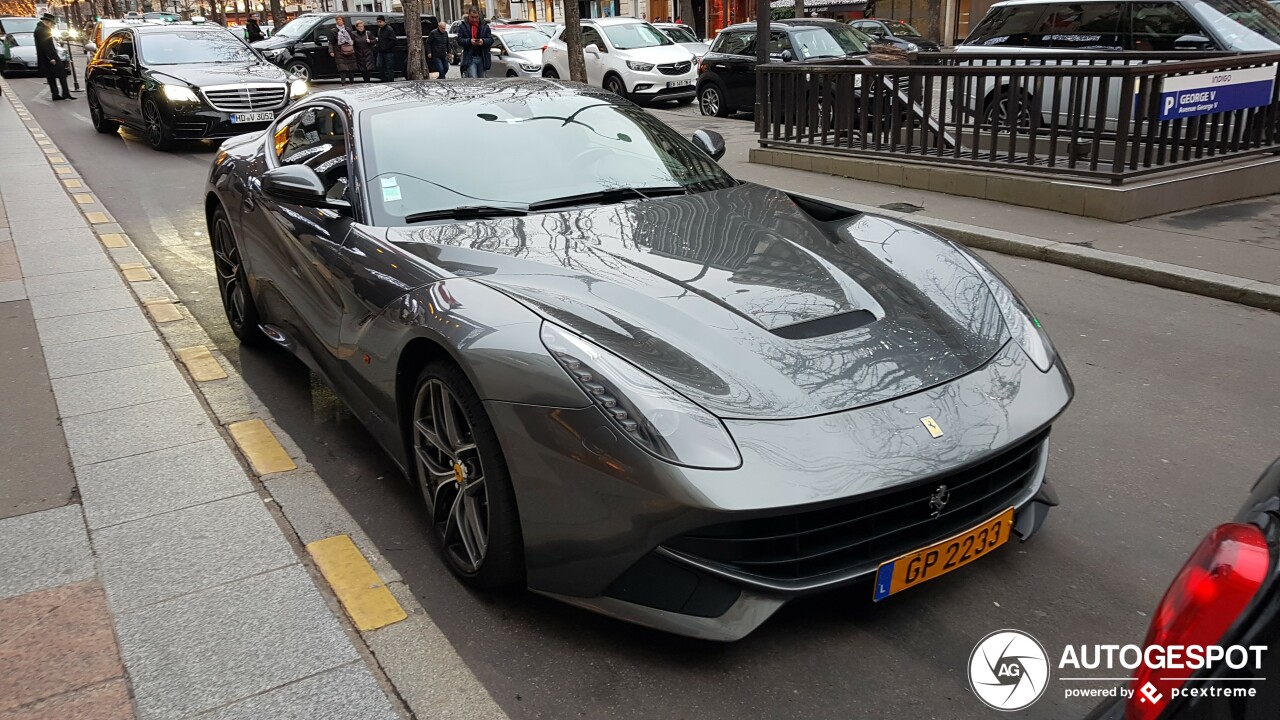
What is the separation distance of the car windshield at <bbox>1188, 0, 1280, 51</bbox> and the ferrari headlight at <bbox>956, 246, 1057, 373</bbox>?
29.9ft

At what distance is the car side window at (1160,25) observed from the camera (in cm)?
1099

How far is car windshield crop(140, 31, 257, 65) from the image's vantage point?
15.0 meters

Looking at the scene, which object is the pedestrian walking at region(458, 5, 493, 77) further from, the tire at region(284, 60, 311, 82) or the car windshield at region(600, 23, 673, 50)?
the tire at region(284, 60, 311, 82)

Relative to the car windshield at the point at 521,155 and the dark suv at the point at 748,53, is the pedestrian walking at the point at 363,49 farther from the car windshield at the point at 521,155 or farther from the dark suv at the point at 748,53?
the car windshield at the point at 521,155

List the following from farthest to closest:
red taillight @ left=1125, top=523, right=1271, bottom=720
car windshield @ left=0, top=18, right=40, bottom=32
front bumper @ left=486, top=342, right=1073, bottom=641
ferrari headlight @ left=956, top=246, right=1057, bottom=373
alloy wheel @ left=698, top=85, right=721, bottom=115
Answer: car windshield @ left=0, top=18, right=40, bottom=32, alloy wheel @ left=698, top=85, right=721, bottom=115, ferrari headlight @ left=956, top=246, right=1057, bottom=373, front bumper @ left=486, top=342, right=1073, bottom=641, red taillight @ left=1125, top=523, right=1271, bottom=720

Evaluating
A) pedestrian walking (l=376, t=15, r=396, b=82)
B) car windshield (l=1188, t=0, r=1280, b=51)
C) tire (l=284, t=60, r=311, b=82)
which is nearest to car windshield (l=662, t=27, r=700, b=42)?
pedestrian walking (l=376, t=15, r=396, b=82)

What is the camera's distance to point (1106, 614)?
2934mm

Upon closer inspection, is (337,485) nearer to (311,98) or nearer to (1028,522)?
(311,98)

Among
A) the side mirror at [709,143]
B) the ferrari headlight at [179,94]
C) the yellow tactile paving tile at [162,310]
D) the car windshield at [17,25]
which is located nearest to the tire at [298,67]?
the ferrari headlight at [179,94]

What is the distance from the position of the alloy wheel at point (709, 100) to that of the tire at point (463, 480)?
14.8m

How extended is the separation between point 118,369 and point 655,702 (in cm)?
385

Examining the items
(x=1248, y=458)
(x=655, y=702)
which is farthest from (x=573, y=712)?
(x=1248, y=458)

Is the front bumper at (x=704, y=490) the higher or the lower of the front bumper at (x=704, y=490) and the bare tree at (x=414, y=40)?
the lower

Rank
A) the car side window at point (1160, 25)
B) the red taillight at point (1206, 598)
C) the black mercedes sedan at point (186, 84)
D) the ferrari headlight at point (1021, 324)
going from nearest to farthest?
the red taillight at point (1206, 598) < the ferrari headlight at point (1021, 324) < the car side window at point (1160, 25) < the black mercedes sedan at point (186, 84)
